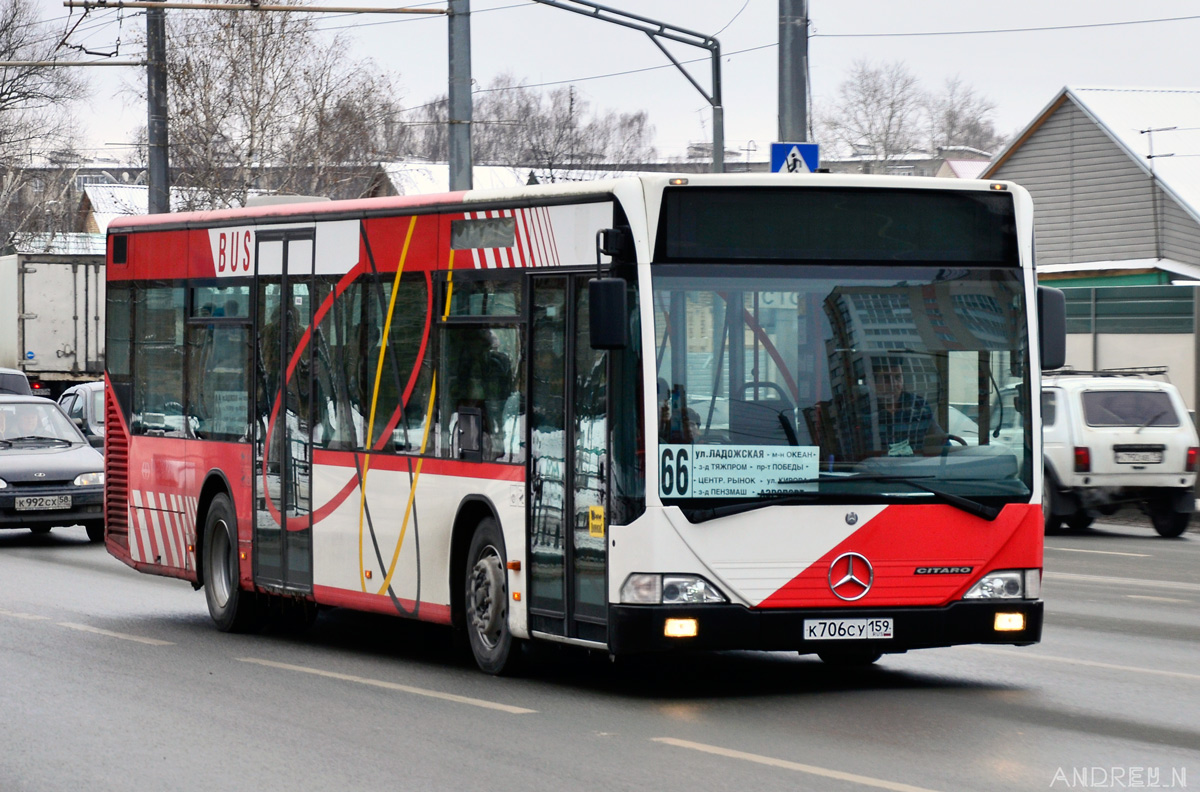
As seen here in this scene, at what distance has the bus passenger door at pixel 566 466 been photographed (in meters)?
9.64

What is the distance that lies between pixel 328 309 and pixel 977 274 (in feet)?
14.3

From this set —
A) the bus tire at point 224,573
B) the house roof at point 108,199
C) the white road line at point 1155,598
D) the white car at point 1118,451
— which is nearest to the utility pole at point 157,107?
the white car at point 1118,451

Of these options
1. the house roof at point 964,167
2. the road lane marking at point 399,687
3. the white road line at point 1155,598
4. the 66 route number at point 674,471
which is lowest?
the white road line at point 1155,598

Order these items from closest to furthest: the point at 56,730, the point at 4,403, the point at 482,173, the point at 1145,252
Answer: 1. the point at 56,730
2. the point at 4,403
3. the point at 1145,252
4. the point at 482,173

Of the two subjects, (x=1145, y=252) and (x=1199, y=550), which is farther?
(x=1145, y=252)

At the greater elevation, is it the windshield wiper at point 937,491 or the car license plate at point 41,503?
the windshield wiper at point 937,491

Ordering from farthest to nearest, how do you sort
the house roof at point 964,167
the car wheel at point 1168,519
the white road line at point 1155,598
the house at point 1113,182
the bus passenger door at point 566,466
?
the house roof at point 964,167
the house at point 1113,182
the car wheel at point 1168,519
the white road line at point 1155,598
the bus passenger door at point 566,466

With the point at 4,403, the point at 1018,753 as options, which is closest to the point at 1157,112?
the point at 4,403

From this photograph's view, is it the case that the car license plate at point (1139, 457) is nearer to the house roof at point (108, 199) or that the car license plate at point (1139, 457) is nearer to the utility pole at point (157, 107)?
the utility pole at point (157, 107)

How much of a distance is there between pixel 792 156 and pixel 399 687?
7938mm

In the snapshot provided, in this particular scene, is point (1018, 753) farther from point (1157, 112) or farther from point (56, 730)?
point (1157, 112)

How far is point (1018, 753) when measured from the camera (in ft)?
26.7

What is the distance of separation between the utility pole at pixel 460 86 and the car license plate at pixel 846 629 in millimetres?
13347

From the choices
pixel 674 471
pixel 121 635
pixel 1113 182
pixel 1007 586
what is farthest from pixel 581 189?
pixel 1113 182
